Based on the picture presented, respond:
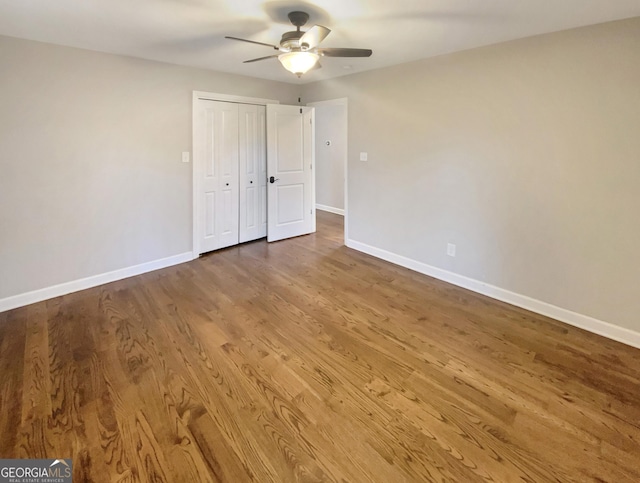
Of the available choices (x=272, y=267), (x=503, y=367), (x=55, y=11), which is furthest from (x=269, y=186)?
(x=503, y=367)

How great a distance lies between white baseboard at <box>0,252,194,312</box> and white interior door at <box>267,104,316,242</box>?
1.52m

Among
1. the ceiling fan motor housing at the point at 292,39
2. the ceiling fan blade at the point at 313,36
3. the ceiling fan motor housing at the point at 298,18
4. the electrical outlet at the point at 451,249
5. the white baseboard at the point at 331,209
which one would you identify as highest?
the ceiling fan motor housing at the point at 298,18

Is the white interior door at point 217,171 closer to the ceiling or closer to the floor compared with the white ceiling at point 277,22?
closer to the floor

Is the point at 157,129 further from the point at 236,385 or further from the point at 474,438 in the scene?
the point at 474,438

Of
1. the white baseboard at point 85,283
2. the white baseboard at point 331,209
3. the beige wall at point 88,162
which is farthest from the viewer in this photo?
the white baseboard at point 331,209

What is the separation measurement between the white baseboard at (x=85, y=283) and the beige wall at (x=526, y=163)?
297cm

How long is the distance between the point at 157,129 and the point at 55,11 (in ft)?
5.07

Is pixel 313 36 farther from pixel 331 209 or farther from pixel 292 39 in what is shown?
pixel 331 209

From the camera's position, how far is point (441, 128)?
3.69 metres

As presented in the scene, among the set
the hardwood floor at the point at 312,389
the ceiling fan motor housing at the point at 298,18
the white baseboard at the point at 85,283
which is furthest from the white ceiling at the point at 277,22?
the hardwood floor at the point at 312,389

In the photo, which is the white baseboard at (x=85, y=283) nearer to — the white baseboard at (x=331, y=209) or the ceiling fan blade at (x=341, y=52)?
the ceiling fan blade at (x=341, y=52)

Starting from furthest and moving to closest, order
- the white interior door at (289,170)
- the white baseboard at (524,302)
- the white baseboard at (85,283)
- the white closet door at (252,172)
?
the white interior door at (289,170), the white closet door at (252,172), the white baseboard at (85,283), the white baseboard at (524,302)

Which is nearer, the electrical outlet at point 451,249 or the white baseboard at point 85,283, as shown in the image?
the white baseboard at point 85,283

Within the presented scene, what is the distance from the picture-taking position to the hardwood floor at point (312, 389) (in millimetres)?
1639
